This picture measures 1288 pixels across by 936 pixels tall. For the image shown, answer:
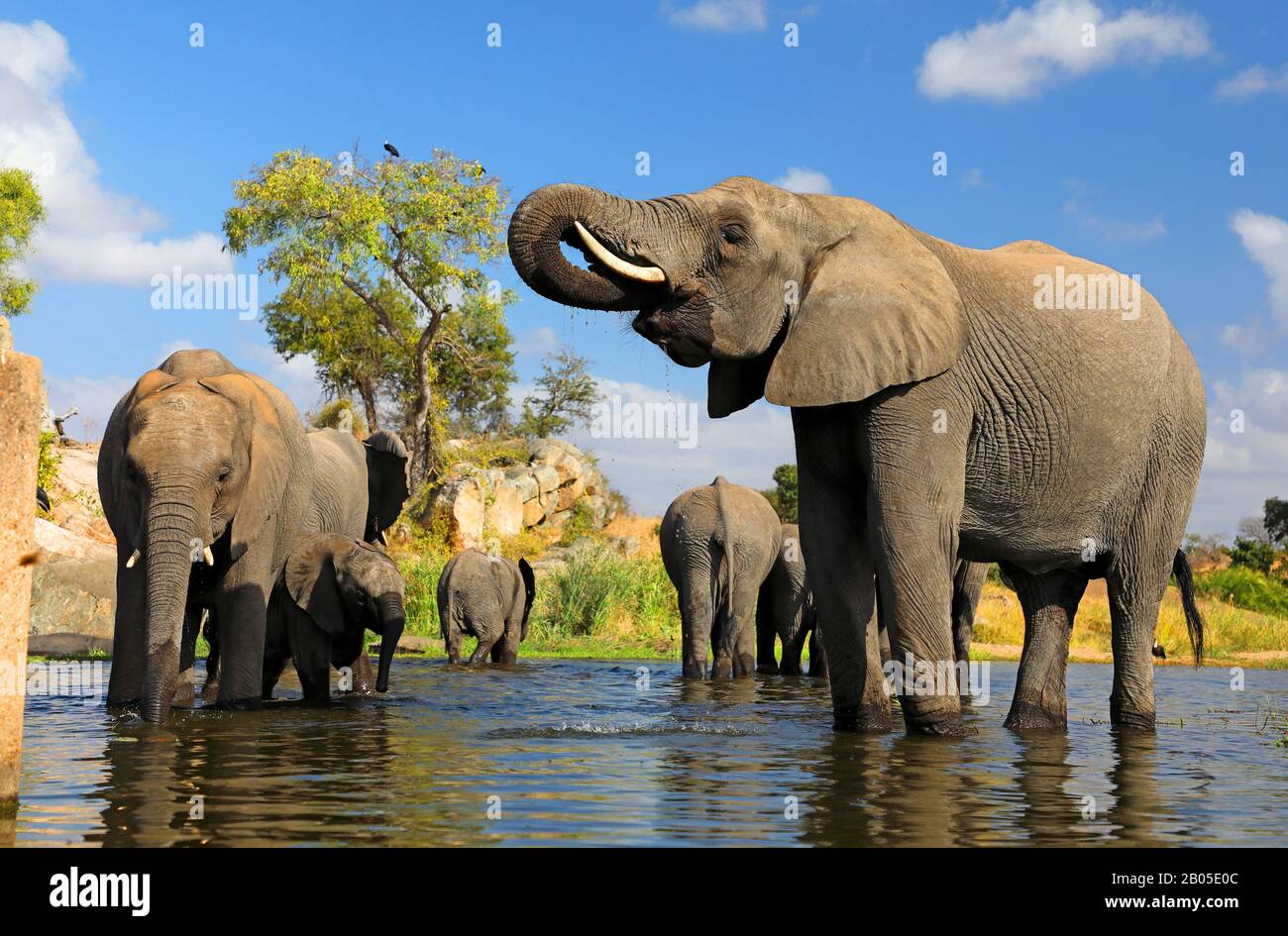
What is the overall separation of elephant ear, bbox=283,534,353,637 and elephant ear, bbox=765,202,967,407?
4904 millimetres

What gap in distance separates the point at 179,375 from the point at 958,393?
5.77 meters

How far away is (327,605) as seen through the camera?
1188 cm

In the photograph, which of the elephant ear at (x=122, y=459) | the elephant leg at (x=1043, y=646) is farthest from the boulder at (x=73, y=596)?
the elephant leg at (x=1043, y=646)

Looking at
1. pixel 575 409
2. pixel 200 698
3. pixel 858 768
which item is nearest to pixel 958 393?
pixel 858 768

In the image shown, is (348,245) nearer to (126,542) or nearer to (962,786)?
(126,542)

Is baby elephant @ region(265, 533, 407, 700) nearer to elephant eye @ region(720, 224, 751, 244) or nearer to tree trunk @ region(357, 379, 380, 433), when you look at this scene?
elephant eye @ region(720, 224, 751, 244)

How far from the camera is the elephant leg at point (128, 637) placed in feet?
34.4

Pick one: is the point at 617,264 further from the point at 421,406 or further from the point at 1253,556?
the point at 1253,556

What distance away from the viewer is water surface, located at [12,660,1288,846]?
561cm

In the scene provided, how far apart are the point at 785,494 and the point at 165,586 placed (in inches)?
1780

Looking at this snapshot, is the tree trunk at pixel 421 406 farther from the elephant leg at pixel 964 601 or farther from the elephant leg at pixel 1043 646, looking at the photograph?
the elephant leg at pixel 1043 646

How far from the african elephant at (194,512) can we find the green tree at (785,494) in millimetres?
39179

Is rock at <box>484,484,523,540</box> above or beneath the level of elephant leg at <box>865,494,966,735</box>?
above

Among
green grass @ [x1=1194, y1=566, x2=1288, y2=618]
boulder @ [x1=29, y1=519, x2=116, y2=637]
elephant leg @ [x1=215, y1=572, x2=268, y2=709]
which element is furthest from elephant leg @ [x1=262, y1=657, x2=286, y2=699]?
green grass @ [x1=1194, y1=566, x2=1288, y2=618]
